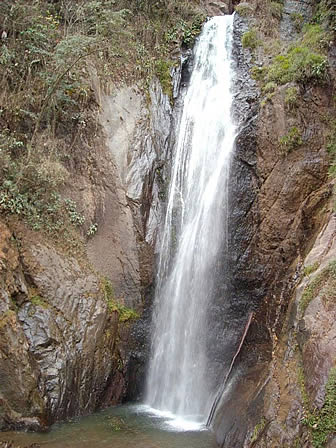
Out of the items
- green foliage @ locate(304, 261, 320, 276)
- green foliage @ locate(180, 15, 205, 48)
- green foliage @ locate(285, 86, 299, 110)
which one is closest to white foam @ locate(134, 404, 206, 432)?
green foliage @ locate(304, 261, 320, 276)

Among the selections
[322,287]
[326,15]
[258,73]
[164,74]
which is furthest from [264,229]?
[326,15]

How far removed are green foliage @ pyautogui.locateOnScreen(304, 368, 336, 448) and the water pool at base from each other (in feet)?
7.20

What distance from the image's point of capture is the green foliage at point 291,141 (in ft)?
31.2

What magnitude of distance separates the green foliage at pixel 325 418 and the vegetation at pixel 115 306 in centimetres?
491

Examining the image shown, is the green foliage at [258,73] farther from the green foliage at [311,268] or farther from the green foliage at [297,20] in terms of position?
the green foliage at [311,268]

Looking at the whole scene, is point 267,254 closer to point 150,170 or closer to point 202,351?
point 202,351

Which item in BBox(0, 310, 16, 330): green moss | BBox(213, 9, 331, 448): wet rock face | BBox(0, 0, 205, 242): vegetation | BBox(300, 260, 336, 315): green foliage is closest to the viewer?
BBox(300, 260, 336, 315): green foliage

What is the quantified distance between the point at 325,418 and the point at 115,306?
5.19 meters

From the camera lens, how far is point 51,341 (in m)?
7.78

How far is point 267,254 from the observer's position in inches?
353

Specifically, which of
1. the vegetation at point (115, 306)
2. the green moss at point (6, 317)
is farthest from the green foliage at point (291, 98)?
the green moss at point (6, 317)

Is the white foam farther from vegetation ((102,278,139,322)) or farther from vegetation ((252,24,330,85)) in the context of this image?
vegetation ((252,24,330,85))

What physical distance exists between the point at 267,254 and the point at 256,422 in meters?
3.73

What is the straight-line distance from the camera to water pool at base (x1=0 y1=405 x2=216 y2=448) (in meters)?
6.63
